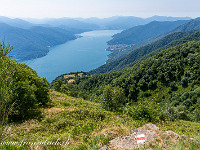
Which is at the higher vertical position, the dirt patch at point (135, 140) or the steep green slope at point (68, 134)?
the dirt patch at point (135, 140)

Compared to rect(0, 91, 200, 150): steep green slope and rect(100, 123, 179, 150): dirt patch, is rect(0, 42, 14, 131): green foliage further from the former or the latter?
rect(100, 123, 179, 150): dirt patch

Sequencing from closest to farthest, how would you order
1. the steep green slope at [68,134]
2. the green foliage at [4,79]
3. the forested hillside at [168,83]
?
the green foliage at [4,79] < the steep green slope at [68,134] < the forested hillside at [168,83]

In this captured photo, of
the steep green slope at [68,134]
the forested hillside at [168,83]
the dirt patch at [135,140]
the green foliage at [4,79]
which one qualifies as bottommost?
the forested hillside at [168,83]

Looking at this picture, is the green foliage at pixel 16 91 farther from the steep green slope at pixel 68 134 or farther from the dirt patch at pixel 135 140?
the dirt patch at pixel 135 140

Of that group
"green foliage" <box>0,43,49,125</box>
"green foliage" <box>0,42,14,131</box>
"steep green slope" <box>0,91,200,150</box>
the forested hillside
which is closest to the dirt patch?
"steep green slope" <box>0,91,200,150</box>

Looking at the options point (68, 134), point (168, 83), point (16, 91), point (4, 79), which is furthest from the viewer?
point (168, 83)

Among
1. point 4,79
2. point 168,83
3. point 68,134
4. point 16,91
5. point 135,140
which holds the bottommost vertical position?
point 168,83

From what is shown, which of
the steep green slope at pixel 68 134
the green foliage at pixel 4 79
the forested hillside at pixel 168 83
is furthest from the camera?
the forested hillside at pixel 168 83

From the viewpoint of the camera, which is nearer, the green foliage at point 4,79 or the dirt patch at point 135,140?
the green foliage at point 4,79

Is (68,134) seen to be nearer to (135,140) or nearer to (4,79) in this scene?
(135,140)

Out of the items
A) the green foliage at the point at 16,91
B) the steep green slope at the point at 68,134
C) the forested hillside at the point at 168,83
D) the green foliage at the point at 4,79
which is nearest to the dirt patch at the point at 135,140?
the steep green slope at the point at 68,134

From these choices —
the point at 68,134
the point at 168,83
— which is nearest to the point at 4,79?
the point at 68,134
